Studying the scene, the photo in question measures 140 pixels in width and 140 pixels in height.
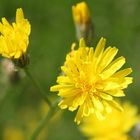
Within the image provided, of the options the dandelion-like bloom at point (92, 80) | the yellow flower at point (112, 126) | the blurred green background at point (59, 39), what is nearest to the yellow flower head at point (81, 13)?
the dandelion-like bloom at point (92, 80)

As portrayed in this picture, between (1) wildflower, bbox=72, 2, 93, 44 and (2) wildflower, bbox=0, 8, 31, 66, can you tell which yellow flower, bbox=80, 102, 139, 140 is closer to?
(1) wildflower, bbox=72, 2, 93, 44

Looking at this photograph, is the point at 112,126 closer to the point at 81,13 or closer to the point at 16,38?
the point at 81,13

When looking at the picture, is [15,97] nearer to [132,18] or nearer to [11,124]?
[11,124]

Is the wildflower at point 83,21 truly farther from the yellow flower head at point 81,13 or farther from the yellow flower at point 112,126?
the yellow flower at point 112,126

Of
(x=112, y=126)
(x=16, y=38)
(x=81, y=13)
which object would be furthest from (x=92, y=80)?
(x=112, y=126)

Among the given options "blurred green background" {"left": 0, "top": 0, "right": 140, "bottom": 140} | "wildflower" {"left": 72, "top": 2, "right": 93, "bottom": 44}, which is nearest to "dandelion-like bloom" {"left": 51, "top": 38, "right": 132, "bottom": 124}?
"wildflower" {"left": 72, "top": 2, "right": 93, "bottom": 44}

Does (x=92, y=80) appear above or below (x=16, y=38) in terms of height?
below

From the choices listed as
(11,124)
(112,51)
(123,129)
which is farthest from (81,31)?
(11,124)
